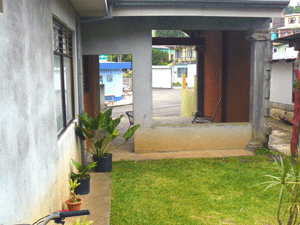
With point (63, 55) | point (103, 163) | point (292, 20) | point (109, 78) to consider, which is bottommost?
point (103, 163)

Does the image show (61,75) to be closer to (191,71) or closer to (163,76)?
(163,76)

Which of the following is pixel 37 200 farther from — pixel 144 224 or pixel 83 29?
pixel 83 29

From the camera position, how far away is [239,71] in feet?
34.8

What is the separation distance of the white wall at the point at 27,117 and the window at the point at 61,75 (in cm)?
72

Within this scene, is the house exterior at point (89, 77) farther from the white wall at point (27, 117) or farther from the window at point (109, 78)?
the window at point (109, 78)

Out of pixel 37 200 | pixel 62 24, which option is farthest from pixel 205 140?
pixel 37 200

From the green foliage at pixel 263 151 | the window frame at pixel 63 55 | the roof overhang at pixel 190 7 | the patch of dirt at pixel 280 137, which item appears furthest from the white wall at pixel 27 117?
the patch of dirt at pixel 280 137

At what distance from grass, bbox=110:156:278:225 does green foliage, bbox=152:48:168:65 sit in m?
42.6

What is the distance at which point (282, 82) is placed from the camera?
522 inches

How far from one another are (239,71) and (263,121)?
2760 mm

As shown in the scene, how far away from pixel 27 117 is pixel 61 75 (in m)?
2.50

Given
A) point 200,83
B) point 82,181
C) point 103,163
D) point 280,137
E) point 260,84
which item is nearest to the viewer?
point 82,181

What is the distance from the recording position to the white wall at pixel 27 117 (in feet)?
7.54

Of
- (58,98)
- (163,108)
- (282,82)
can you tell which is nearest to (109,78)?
(163,108)
